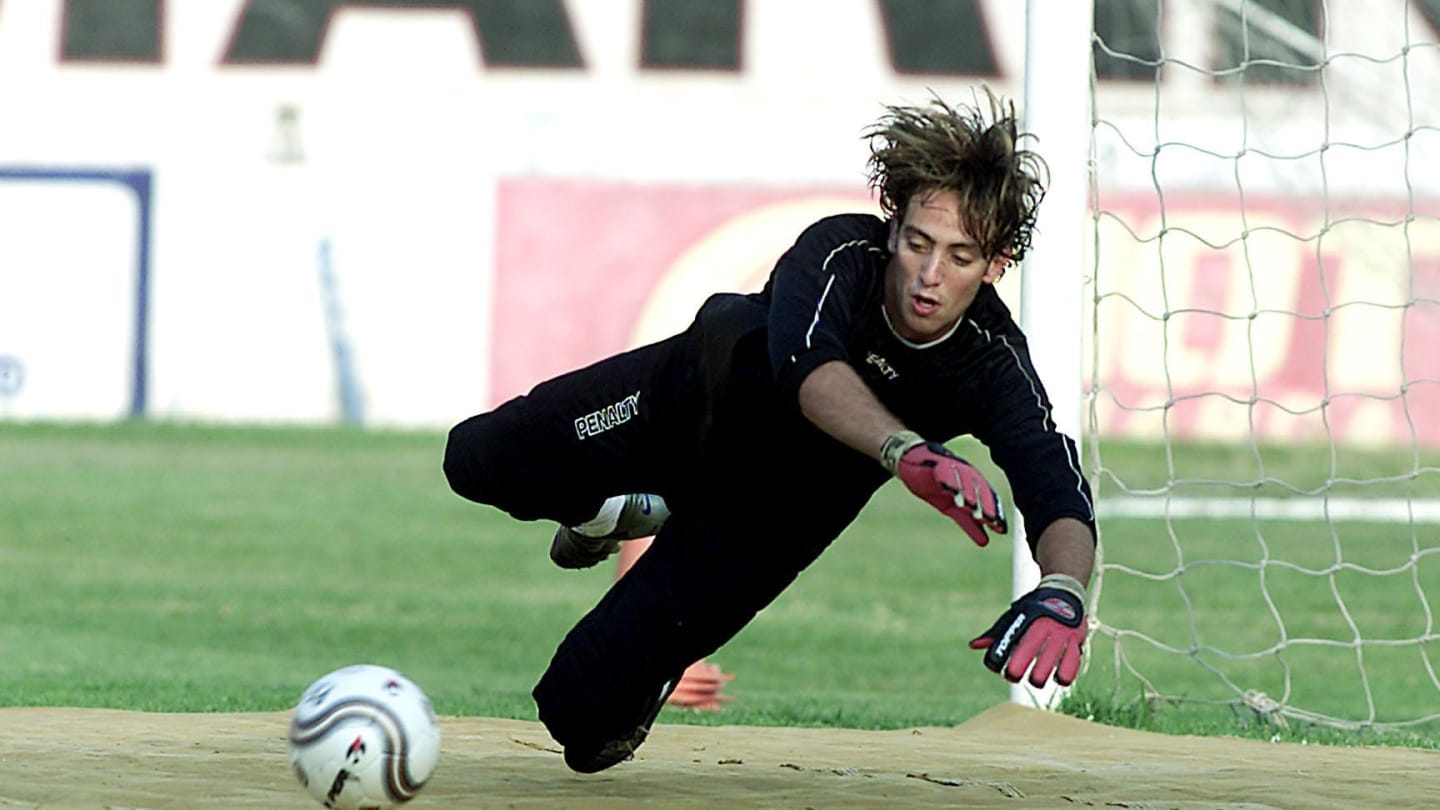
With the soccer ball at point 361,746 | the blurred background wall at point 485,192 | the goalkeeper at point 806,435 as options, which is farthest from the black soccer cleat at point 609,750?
the blurred background wall at point 485,192

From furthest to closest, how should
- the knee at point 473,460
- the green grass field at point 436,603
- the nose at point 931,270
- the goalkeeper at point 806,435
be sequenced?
the green grass field at point 436,603 < the knee at point 473,460 < the nose at point 931,270 < the goalkeeper at point 806,435

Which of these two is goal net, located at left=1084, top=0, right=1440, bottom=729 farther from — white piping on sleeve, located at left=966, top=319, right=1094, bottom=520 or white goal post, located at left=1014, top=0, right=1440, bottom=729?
white piping on sleeve, located at left=966, top=319, right=1094, bottom=520

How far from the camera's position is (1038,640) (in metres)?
4.82

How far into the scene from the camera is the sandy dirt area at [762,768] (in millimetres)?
6102

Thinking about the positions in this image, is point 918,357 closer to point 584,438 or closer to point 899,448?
point 899,448

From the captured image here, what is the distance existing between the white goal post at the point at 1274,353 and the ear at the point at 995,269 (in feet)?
15.4

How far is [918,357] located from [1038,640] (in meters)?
1.15

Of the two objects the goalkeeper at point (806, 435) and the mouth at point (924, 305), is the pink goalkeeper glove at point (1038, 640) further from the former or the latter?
the mouth at point (924, 305)

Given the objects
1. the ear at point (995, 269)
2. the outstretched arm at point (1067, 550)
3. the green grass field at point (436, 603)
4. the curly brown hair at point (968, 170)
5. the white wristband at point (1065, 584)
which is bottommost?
the green grass field at point (436, 603)

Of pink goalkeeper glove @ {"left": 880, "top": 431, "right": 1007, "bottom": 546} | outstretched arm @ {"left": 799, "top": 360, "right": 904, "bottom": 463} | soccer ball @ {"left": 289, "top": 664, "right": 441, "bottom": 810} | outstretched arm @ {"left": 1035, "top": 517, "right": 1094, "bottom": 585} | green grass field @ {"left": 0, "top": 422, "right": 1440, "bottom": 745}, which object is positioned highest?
outstretched arm @ {"left": 799, "top": 360, "right": 904, "bottom": 463}

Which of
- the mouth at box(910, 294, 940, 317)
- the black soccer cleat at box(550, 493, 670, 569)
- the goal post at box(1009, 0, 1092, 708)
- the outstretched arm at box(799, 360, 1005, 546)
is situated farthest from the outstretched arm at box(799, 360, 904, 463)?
the goal post at box(1009, 0, 1092, 708)

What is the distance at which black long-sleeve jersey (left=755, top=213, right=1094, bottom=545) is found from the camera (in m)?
5.44

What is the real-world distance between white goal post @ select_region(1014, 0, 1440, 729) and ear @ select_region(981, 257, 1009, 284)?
4.69m

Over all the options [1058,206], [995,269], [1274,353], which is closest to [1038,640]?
[995,269]
